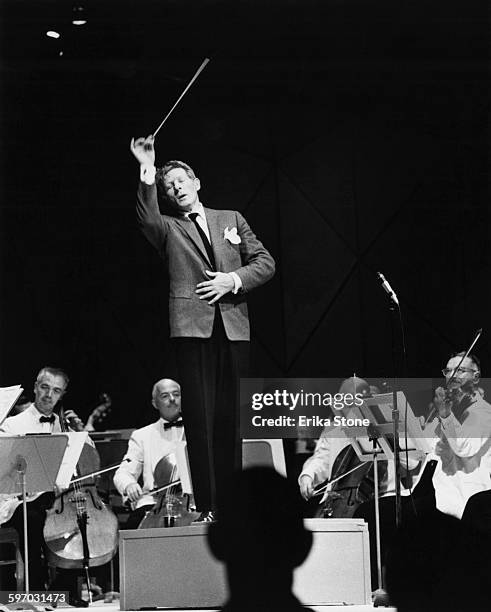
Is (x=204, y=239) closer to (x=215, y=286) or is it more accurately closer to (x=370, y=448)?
(x=215, y=286)

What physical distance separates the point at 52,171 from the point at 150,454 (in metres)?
1.48

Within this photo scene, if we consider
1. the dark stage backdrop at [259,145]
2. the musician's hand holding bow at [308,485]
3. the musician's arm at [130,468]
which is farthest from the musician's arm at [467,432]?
the musician's arm at [130,468]

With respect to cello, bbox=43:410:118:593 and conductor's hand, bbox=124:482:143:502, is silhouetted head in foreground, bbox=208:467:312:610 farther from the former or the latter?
conductor's hand, bbox=124:482:143:502

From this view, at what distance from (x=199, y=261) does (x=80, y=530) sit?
1.40 m

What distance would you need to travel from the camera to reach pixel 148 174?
5.84 meters

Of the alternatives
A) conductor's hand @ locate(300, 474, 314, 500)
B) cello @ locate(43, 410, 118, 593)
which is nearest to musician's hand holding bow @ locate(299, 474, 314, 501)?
conductor's hand @ locate(300, 474, 314, 500)

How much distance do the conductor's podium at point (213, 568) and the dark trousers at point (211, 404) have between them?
2.76ft

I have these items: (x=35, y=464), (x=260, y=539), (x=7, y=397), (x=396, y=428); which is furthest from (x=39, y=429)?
(x=260, y=539)

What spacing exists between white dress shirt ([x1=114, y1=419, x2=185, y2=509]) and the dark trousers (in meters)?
0.10

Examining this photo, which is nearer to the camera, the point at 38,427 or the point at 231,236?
the point at 38,427

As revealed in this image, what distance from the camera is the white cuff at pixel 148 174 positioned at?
5.84 m

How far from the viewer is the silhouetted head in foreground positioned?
1.95 metres

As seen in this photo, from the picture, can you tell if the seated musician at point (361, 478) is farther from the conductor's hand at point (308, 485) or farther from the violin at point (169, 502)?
the violin at point (169, 502)

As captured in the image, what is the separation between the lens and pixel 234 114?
19.4ft
